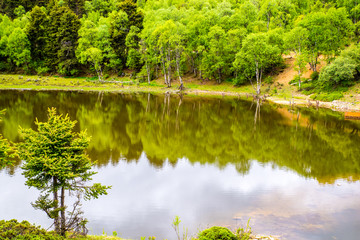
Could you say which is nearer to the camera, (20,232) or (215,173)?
(20,232)

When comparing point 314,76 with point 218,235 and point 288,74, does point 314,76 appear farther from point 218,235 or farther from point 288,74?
point 218,235

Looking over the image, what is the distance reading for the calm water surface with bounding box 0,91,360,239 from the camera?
1393 centimetres

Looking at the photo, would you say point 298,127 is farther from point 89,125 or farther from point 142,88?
point 142,88

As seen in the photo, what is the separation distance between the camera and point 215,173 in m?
20.2

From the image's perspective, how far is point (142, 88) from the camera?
66.4 m

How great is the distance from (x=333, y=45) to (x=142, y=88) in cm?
3876

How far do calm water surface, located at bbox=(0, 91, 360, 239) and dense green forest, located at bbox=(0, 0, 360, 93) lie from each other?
20.4 m

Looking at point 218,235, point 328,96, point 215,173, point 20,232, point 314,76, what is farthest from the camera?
point 314,76

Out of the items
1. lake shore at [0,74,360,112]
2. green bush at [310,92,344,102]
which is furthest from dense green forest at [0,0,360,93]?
lake shore at [0,74,360,112]

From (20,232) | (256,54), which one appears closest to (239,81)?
(256,54)

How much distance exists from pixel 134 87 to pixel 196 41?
17.5 metres

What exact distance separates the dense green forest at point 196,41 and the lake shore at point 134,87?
2.51m

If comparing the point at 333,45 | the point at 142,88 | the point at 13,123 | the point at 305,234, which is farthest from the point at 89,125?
the point at 333,45

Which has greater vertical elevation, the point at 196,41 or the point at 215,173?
the point at 196,41
